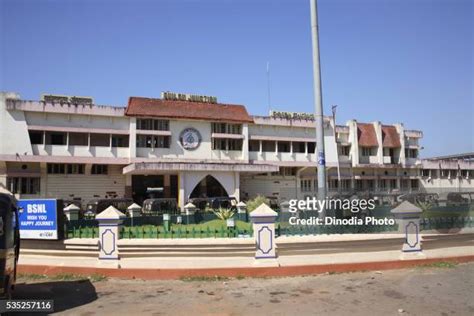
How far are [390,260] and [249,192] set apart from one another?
84.7 ft

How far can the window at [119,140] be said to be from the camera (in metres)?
31.3

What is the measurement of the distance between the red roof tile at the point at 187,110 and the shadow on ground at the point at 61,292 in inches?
892

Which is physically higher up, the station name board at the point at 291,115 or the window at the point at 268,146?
the station name board at the point at 291,115

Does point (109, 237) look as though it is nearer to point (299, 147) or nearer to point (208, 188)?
point (208, 188)

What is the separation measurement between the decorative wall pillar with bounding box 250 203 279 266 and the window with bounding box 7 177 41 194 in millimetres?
23970

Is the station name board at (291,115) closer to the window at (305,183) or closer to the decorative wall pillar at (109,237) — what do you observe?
the window at (305,183)

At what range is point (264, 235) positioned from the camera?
30.5ft

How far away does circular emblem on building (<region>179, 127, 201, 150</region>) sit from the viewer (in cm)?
3238

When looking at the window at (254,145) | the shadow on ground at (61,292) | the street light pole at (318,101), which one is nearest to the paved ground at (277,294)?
the shadow on ground at (61,292)

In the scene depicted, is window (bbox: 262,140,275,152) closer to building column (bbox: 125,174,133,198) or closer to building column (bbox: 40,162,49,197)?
building column (bbox: 125,174,133,198)

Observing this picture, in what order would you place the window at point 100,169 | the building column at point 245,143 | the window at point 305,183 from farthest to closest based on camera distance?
the window at point 305,183 < the building column at point 245,143 < the window at point 100,169

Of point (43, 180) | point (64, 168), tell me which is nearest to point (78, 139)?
point (64, 168)

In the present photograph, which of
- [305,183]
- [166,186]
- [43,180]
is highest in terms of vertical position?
[43,180]

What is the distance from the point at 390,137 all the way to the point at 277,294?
3832cm
